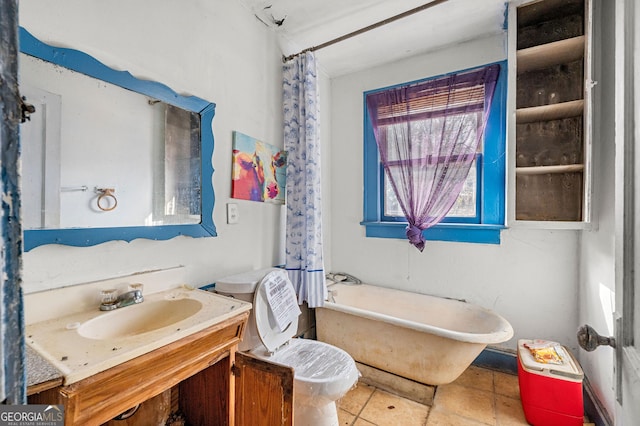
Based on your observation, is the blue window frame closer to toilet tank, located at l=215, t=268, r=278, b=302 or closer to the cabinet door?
toilet tank, located at l=215, t=268, r=278, b=302

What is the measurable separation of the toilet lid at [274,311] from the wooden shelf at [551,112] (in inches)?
69.9

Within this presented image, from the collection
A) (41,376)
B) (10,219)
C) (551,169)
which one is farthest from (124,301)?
(551,169)

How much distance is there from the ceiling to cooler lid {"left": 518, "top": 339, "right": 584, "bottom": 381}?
2079 millimetres

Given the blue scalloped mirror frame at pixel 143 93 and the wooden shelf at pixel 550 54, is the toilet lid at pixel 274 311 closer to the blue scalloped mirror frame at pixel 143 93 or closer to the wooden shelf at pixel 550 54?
the blue scalloped mirror frame at pixel 143 93

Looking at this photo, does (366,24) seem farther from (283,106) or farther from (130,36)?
(130,36)

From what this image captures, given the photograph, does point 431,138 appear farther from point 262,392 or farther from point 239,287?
point 262,392

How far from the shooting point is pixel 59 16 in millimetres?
1070

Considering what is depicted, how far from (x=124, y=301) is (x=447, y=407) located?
1.83 m

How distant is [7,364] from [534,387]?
2093 millimetres

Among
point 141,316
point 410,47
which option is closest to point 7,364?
point 141,316

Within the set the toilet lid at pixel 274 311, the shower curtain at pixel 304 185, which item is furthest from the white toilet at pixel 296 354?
the shower curtain at pixel 304 185

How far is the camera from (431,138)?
88.4 inches

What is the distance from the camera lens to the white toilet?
1318 millimetres

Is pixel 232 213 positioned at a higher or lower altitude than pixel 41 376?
higher
